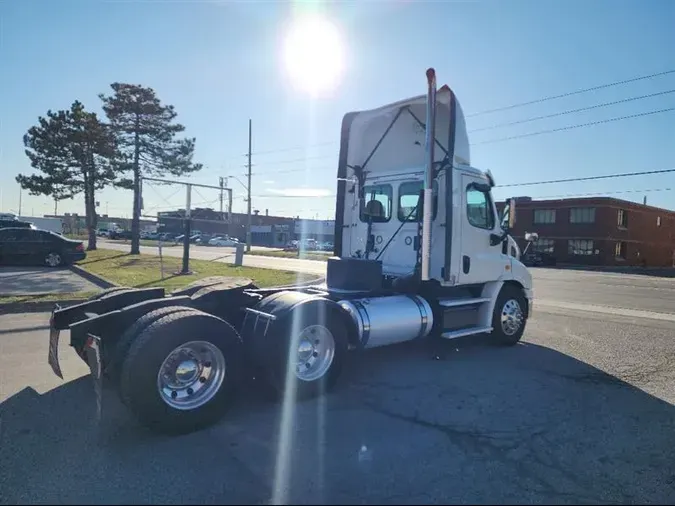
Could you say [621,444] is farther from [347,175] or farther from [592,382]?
[347,175]

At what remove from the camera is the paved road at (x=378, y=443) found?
323cm

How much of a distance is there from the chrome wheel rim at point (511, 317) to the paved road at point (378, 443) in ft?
4.40

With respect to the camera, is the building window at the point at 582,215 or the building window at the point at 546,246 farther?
the building window at the point at 546,246

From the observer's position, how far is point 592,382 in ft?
19.5

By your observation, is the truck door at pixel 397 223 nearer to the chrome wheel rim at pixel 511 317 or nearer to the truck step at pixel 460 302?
the truck step at pixel 460 302

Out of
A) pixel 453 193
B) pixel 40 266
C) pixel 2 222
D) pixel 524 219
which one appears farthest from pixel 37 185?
pixel 524 219

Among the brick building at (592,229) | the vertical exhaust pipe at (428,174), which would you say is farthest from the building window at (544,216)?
the vertical exhaust pipe at (428,174)

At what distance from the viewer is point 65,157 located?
91.3 ft

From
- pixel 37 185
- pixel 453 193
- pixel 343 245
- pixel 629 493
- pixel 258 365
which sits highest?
pixel 37 185

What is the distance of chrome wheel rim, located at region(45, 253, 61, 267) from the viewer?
19.0 metres

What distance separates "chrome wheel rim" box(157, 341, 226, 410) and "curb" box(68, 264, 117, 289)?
9.96 metres

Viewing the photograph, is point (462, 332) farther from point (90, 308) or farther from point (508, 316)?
point (90, 308)

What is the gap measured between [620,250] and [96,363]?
55514 millimetres

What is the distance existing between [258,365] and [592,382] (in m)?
4.14
